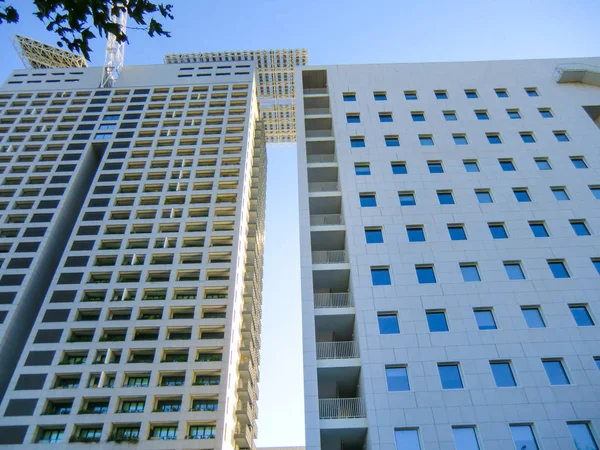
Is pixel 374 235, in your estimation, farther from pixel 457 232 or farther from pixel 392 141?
pixel 392 141

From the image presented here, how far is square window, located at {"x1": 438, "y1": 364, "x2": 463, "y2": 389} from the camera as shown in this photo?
22.1 meters

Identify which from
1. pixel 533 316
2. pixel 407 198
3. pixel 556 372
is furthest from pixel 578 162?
pixel 556 372

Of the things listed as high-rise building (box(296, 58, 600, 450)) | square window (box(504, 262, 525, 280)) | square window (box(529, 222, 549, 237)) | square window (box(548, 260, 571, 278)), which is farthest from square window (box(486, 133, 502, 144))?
square window (box(504, 262, 525, 280))

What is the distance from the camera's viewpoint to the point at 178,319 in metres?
44.5

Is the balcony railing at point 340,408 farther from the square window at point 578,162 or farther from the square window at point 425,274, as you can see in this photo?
the square window at point 578,162

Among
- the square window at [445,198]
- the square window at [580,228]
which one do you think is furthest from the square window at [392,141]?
the square window at [580,228]

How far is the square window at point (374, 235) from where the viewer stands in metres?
27.9

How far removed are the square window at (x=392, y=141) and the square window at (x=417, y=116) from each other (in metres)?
2.61

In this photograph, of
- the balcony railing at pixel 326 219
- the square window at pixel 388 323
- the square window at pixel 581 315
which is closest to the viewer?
the square window at pixel 581 315

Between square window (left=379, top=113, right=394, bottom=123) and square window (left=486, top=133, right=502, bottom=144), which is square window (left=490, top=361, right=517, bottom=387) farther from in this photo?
square window (left=379, top=113, right=394, bottom=123)

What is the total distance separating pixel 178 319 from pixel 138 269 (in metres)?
7.78

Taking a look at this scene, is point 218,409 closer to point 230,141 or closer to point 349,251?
point 349,251

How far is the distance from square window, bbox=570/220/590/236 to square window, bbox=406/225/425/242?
8.91m

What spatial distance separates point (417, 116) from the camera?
116 feet
